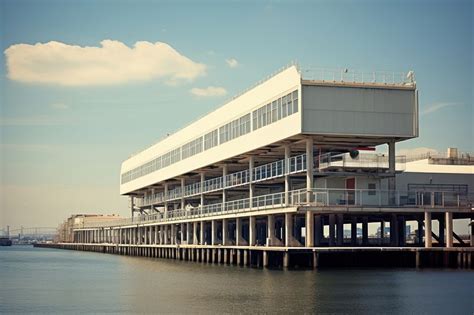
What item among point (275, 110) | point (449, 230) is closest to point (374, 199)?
point (449, 230)

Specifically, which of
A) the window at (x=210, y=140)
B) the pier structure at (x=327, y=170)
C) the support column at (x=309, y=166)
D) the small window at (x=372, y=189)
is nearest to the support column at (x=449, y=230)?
the pier structure at (x=327, y=170)

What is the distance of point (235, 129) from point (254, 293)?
37194 millimetres

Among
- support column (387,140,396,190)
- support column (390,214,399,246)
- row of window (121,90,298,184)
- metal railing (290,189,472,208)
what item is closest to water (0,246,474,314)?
metal railing (290,189,472,208)

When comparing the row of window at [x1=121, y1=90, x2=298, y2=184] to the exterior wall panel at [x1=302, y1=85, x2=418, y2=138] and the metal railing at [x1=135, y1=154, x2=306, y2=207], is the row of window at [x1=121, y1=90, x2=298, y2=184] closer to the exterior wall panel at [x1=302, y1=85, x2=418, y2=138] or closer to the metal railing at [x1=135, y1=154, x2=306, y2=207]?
the exterior wall panel at [x1=302, y1=85, x2=418, y2=138]

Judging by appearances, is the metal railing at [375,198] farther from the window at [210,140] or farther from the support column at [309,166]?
the window at [210,140]

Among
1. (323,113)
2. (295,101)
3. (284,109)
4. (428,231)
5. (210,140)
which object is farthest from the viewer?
(210,140)

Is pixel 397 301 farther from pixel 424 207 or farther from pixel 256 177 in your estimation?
pixel 256 177

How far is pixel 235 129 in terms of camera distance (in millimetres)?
80188

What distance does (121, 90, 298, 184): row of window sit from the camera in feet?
220

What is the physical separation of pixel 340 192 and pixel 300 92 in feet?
26.9

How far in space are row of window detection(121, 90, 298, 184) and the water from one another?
44.6ft

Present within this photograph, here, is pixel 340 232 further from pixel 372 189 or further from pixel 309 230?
pixel 309 230

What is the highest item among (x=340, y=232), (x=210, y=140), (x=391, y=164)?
(x=210, y=140)

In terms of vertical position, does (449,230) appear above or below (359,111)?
below
